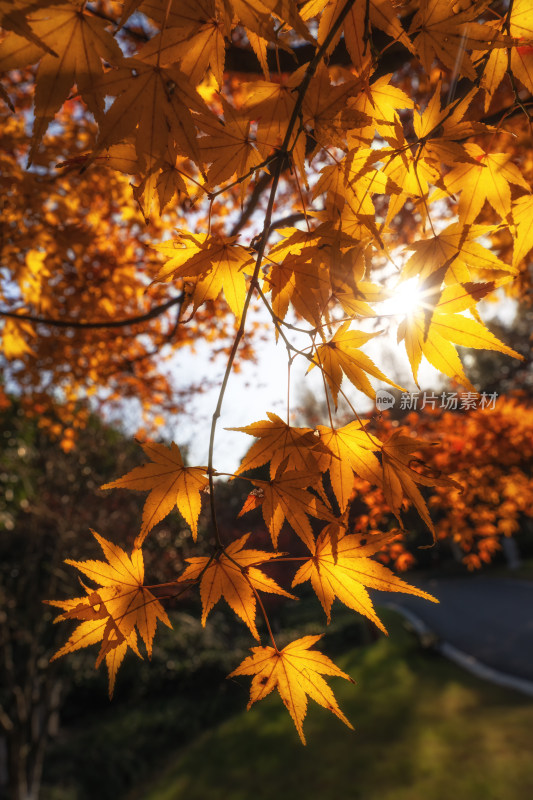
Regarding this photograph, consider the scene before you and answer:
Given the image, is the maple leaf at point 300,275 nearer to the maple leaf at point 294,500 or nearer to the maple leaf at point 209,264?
the maple leaf at point 209,264

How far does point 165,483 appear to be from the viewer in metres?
0.94

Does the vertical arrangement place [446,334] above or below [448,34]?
below

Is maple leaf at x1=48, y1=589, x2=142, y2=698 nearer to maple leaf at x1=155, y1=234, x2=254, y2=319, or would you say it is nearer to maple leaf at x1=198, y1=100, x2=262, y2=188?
maple leaf at x1=155, y1=234, x2=254, y2=319

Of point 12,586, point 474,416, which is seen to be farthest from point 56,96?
point 12,586

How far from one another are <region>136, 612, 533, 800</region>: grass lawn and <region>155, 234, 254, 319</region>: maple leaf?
6214 mm

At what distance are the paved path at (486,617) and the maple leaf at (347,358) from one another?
21.5 ft

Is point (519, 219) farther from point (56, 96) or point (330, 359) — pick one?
point (56, 96)

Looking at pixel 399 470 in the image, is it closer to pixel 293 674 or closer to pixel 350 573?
pixel 350 573

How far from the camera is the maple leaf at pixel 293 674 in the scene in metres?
0.96

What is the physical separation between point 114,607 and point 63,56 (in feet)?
2.98

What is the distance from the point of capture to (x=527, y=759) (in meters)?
5.37

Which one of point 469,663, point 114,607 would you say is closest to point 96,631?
point 114,607

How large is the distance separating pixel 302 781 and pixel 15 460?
268 inches

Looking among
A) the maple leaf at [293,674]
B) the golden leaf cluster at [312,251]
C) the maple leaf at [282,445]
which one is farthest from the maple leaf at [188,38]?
the maple leaf at [293,674]
